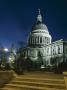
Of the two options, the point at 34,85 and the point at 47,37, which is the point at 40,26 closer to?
the point at 47,37

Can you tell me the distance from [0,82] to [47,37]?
9094 centimetres

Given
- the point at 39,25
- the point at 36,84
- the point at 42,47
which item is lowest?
the point at 36,84

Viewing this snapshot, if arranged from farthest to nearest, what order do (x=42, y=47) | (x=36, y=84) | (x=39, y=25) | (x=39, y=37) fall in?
(x=39, y=25) → (x=39, y=37) → (x=42, y=47) → (x=36, y=84)

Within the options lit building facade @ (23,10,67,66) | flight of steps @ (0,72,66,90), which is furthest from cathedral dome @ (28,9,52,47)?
flight of steps @ (0,72,66,90)

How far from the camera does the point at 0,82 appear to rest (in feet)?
40.7

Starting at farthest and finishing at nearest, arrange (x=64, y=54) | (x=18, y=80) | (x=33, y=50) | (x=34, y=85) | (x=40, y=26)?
(x=40, y=26)
(x=33, y=50)
(x=64, y=54)
(x=18, y=80)
(x=34, y=85)

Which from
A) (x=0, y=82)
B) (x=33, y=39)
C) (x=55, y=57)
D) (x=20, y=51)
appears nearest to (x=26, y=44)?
(x=33, y=39)

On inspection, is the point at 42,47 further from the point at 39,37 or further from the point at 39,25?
the point at 39,25

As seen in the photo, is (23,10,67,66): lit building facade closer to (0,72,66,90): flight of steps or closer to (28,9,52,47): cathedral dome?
(28,9,52,47): cathedral dome

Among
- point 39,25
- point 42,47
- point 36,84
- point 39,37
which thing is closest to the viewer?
point 36,84

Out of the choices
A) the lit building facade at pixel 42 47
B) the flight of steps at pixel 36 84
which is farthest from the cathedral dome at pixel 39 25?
the flight of steps at pixel 36 84

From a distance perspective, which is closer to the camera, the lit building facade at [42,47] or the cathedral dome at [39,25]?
the lit building facade at [42,47]

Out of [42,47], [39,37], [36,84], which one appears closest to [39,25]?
[39,37]

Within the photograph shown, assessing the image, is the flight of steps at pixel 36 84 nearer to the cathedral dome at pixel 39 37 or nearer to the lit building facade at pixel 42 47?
the lit building facade at pixel 42 47
